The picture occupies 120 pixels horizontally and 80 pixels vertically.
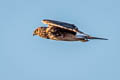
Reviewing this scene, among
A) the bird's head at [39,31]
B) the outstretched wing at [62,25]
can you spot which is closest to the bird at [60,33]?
the outstretched wing at [62,25]

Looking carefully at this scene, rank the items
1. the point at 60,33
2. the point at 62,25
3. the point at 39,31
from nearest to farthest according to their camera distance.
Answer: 1. the point at 62,25
2. the point at 60,33
3. the point at 39,31

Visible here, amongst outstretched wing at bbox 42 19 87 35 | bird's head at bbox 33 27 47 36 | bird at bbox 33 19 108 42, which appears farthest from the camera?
bird's head at bbox 33 27 47 36

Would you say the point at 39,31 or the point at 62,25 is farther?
the point at 39,31

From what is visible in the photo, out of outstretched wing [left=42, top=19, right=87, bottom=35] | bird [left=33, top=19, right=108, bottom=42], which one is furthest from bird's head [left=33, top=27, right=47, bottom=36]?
outstretched wing [left=42, top=19, right=87, bottom=35]

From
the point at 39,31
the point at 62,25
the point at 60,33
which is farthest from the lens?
the point at 39,31

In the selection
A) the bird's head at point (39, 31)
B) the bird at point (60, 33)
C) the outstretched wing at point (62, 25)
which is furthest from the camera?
the bird's head at point (39, 31)

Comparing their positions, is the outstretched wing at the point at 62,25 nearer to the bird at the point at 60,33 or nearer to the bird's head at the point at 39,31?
the bird at the point at 60,33

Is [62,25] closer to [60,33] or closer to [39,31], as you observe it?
[60,33]

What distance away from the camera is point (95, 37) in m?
84.2

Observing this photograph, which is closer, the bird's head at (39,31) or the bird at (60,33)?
the bird at (60,33)

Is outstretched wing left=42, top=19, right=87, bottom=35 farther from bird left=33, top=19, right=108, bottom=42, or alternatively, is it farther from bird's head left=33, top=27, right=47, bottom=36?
bird's head left=33, top=27, right=47, bottom=36

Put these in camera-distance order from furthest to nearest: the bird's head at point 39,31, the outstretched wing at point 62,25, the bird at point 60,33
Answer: the bird's head at point 39,31 < the bird at point 60,33 < the outstretched wing at point 62,25

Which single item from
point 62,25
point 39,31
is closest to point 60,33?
point 62,25

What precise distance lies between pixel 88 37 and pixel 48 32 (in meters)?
7.11
